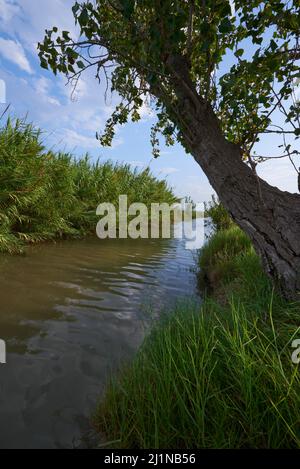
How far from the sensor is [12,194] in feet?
17.7

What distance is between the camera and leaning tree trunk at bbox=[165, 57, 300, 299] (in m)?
2.31

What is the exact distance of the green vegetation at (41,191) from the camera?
541cm

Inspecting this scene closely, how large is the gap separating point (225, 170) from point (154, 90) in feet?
4.10

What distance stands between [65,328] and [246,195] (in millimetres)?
2234

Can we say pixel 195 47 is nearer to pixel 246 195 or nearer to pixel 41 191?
pixel 246 195

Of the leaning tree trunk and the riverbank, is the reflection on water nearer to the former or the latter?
the riverbank

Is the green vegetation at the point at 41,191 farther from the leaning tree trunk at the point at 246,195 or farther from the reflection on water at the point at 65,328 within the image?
the leaning tree trunk at the point at 246,195

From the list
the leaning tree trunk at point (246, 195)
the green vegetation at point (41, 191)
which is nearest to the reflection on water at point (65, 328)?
the green vegetation at point (41, 191)

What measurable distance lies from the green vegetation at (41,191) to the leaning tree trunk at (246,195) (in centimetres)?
387

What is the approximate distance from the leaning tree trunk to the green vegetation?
3.87 m

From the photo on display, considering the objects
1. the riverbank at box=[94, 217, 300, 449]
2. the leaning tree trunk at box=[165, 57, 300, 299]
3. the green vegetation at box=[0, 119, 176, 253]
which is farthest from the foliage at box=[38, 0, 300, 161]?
the green vegetation at box=[0, 119, 176, 253]

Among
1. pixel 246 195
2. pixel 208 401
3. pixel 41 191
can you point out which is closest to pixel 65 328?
pixel 208 401
